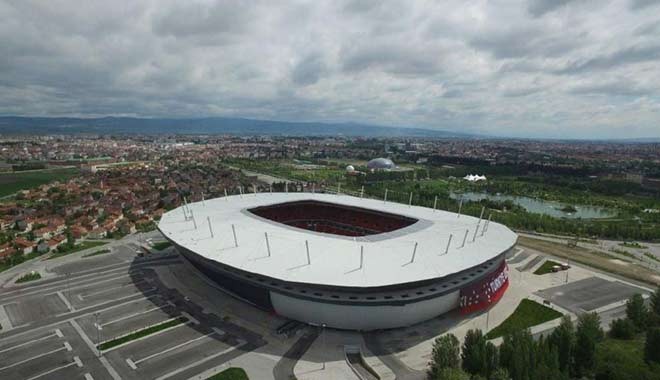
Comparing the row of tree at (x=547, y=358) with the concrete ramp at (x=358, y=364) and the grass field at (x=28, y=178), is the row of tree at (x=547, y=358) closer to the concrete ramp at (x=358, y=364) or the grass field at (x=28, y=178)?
the concrete ramp at (x=358, y=364)

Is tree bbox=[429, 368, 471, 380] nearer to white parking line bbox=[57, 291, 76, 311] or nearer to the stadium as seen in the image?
the stadium

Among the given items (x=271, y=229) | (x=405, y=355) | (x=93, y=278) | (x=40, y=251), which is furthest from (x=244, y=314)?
(x=40, y=251)

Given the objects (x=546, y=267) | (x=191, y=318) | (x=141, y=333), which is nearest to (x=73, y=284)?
(x=141, y=333)

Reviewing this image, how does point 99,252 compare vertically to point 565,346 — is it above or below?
below

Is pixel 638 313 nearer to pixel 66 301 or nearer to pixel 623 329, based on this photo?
pixel 623 329

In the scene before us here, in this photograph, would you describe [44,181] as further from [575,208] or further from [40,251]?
[575,208]

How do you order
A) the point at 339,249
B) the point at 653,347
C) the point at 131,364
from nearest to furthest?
the point at 653,347
the point at 131,364
the point at 339,249
